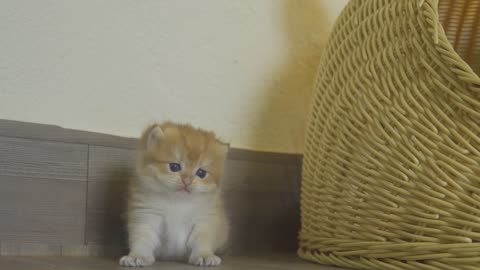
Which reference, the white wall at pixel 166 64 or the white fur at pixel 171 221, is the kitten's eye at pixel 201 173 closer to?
the white fur at pixel 171 221

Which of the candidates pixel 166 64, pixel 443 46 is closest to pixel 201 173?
pixel 166 64

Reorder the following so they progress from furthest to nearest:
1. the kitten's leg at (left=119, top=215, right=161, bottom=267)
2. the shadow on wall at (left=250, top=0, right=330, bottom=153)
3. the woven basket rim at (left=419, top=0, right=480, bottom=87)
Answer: the shadow on wall at (left=250, top=0, right=330, bottom=153), the kitten's leg at (left=119, top=215, right=161, bottom=267), the woven basket rim at (left=419, top=0, right=480, bottom=87)

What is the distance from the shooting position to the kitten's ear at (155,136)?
112 cm

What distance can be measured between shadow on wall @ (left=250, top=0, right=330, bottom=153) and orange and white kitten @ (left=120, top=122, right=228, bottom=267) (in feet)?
1.27

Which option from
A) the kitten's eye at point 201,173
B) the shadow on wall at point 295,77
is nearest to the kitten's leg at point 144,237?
the kitten's eye at point 201,173

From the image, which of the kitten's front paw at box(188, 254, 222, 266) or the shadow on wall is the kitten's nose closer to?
the kitten's front paw at box(188, 254, 222, 266)

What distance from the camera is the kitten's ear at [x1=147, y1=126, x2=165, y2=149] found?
3.67 ft

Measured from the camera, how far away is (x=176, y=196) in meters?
1.14

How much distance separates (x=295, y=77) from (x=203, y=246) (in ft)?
2.03

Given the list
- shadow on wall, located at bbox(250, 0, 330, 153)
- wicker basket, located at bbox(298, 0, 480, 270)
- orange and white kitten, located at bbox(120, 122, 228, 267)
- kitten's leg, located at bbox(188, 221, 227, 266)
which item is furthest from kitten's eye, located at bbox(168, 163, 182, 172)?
shadow on wall, located at bbox(250, 0, 330, 153)

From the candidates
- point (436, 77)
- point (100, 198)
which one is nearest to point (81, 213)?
point (100, 198)

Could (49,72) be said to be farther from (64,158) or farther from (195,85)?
(195,85)

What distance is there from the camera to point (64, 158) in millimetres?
1201

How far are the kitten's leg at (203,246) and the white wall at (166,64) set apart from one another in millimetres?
277
